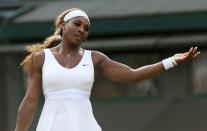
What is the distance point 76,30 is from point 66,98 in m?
0.48

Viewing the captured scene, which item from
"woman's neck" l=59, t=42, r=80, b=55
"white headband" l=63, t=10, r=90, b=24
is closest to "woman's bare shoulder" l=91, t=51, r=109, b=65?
"woman's neck" l=59, t=42, r=80, b=55

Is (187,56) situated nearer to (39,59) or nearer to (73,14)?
(73,14)

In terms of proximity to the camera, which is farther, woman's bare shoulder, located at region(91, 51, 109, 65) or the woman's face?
woman's bare shoulder, located at region(91, 51, 109, 65)

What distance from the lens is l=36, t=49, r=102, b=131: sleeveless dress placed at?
6.41 meters

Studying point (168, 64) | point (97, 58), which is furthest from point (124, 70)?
point (168, 64)

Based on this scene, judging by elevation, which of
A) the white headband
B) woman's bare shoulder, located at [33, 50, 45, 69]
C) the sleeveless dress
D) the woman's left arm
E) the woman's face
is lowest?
the sleeveless dress

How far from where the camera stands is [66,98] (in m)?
6.44

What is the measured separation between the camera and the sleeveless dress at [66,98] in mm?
6410

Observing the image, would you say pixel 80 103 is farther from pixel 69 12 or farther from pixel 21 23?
pixel 21 23

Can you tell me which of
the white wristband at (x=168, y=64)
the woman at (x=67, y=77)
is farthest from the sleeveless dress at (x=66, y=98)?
the white wristband at (x=168, y=64)

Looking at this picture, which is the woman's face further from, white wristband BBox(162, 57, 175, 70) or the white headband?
white wristband BBox(162, 57, 175, 70)

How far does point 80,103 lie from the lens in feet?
21.2

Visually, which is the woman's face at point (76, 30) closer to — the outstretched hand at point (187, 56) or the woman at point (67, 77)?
the woman at point (67, 77)

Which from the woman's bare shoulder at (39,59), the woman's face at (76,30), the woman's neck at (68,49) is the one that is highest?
the woman's face at (76,30)
